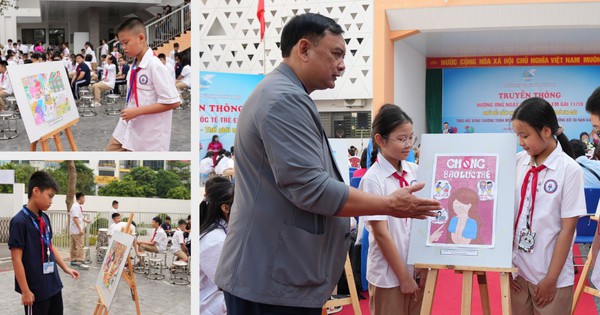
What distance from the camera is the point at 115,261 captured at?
8.95 ft

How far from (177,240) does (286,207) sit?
2.75 feet

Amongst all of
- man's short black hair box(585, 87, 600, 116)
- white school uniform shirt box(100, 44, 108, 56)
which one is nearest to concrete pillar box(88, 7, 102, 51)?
white school uniform shirt box(100, 44, 108, 56)

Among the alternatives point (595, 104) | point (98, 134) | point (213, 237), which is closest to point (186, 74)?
point (98, 134)

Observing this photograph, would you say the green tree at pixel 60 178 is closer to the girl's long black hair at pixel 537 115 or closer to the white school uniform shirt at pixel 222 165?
the girl's long black hair at pixel 537 115

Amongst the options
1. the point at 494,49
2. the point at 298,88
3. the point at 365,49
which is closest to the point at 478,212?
the point at 298,88

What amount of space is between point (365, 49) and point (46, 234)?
12759 mm

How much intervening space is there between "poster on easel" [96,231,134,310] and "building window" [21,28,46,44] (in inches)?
31.2

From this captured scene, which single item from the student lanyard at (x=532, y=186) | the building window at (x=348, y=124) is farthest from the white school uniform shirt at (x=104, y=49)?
the building window at (x=348, y=124)

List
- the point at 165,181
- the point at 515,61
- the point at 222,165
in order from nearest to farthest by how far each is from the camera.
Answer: the point at 165,181, the point at 222,165, the point at 515,61

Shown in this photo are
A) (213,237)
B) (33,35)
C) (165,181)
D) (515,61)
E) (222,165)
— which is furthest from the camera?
(515,61)

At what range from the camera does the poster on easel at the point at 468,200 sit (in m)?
2.65

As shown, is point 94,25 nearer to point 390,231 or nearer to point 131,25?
point 131,25

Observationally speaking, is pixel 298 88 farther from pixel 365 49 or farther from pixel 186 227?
pixel 365 49

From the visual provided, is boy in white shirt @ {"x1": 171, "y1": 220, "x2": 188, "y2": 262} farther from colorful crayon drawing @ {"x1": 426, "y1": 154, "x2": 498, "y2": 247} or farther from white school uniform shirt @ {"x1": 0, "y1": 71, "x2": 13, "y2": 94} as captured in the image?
colorful crayon drawing @ {"x1": 426, "y1": 154, "x2": 498, "y2": 247}
